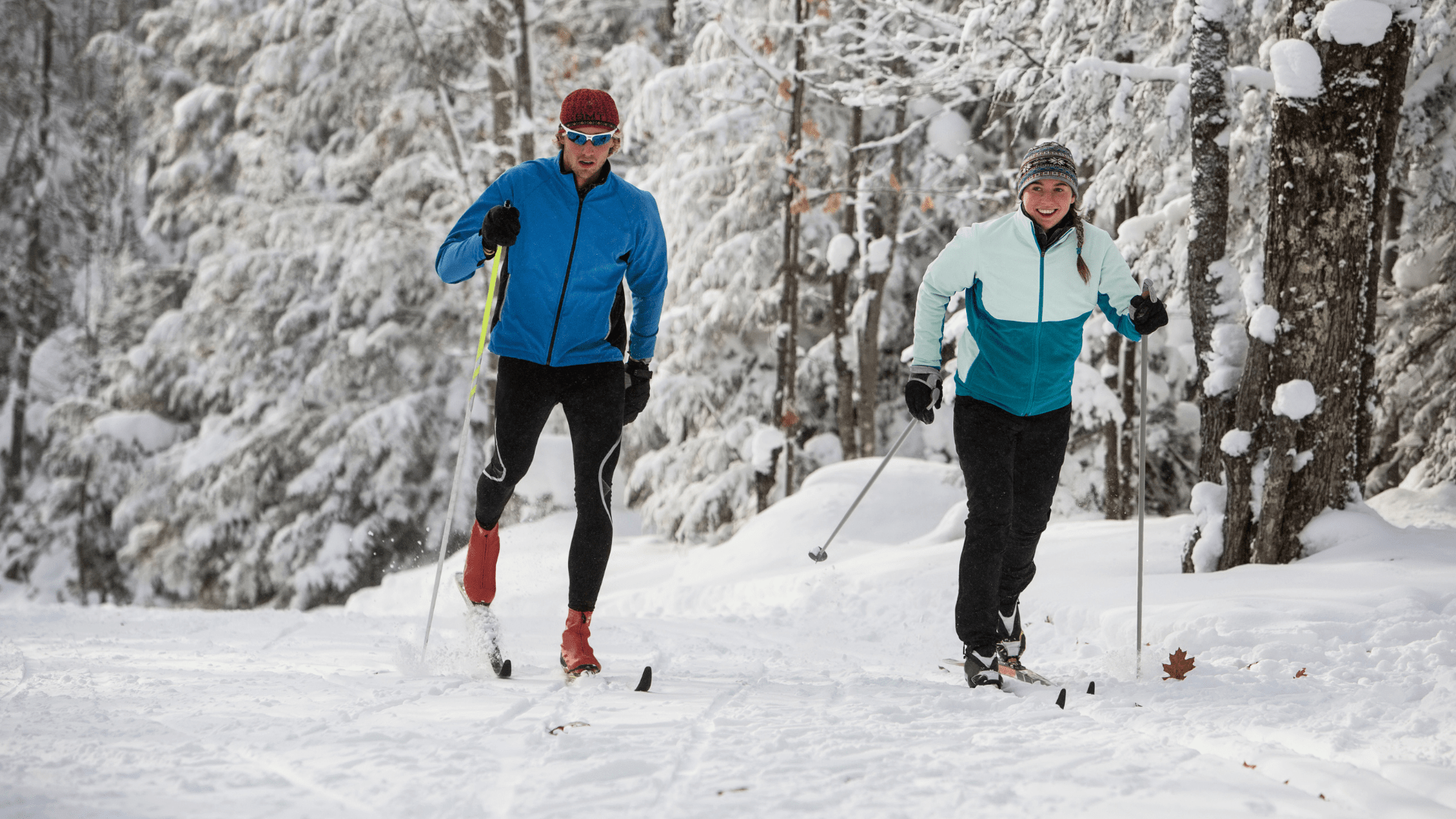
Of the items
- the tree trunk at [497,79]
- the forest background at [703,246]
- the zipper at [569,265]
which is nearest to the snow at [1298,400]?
the forest background at [703,246]

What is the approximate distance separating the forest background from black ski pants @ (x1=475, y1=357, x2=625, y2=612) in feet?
11.0

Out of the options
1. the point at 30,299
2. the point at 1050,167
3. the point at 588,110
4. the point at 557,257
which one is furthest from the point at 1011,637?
the point at 30,299

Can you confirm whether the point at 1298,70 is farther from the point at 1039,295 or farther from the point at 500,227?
the point at 500,227

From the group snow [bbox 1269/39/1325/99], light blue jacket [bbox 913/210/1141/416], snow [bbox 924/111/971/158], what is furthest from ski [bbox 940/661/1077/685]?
snow [bbox 924/111/971/158]

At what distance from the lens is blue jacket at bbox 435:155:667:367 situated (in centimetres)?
376

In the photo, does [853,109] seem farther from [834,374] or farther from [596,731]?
[596,731]

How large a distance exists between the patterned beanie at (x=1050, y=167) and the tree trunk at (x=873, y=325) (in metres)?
8.14

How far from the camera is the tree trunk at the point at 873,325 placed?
40.0 ft

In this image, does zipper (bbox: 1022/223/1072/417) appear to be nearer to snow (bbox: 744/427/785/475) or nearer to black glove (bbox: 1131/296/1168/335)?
black glove (bbox: 1131/296/1168/335)

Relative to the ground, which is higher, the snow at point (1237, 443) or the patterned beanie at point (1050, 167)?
the patterned beanie at point (1050, 167)

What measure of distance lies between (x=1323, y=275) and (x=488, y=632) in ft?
13.8

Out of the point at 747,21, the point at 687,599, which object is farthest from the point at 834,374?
the point at 687,599

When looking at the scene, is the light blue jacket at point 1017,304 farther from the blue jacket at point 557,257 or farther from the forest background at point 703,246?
the forest background at point 703,246

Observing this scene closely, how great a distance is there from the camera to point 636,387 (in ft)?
13.1
